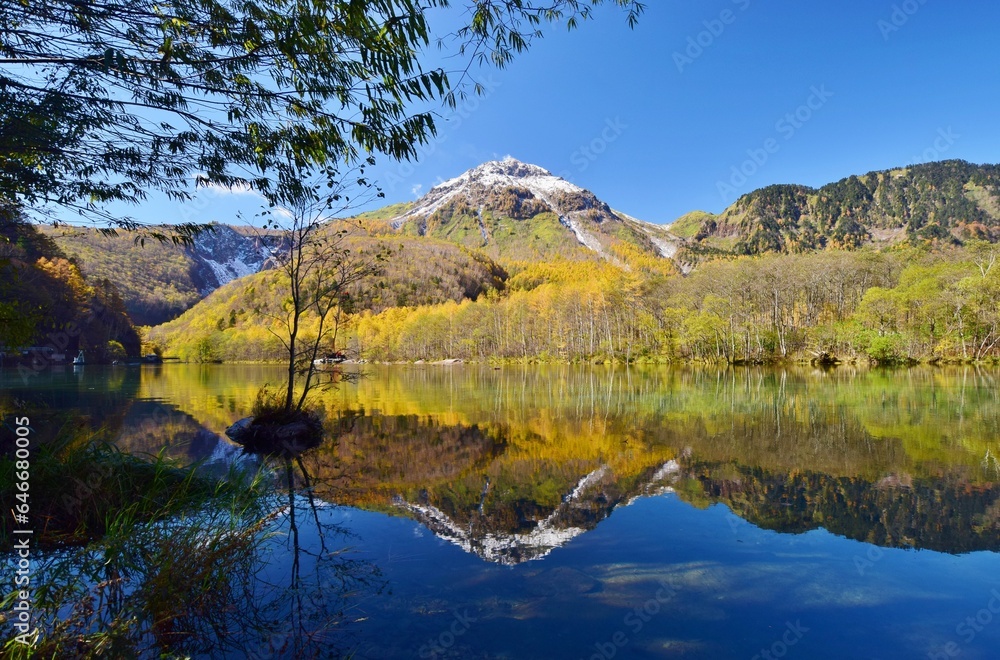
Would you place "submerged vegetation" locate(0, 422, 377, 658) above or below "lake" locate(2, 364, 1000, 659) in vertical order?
above

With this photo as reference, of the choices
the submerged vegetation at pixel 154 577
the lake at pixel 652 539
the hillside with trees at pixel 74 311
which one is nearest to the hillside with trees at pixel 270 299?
the hillside with trees at pixel 74 311

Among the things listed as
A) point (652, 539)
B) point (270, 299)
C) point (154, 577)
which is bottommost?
point (652, 539)

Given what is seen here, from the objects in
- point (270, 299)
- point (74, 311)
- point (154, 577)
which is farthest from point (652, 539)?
point (270, 299)

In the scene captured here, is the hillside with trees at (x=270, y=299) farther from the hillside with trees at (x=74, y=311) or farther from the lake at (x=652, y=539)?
the lake at (x=652, y=539)

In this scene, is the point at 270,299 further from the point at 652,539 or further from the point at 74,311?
the point at 652,539

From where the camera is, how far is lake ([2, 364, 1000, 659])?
4023 millimetres

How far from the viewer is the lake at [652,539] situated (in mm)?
4023

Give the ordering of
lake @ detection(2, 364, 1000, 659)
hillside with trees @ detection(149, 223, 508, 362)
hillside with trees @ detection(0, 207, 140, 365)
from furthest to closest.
→ 1. hillside with trees @ detection(149, 223, 508, 362)
2. hillside with trees @ detection(0, 207, 140, 365)
3. lake @ detection(2, 364, 1000, 659)

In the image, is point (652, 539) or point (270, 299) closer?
point (652, 539)

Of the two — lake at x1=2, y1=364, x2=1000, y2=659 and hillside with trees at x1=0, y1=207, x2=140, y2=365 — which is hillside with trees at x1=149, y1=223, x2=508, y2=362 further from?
lake at x1=2, y1=364, x2=1000, y2=659

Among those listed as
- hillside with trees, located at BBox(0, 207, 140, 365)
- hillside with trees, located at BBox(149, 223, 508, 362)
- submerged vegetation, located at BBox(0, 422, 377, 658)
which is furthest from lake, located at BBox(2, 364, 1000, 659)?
hillside with trees, located at BBox(149, 223, 508, 362)

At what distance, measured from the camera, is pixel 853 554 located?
561 cm

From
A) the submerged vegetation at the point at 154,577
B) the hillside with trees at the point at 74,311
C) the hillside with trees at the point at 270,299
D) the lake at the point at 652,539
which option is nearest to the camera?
the submerged vegetation at the point at 154,577

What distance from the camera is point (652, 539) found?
6.15 m
